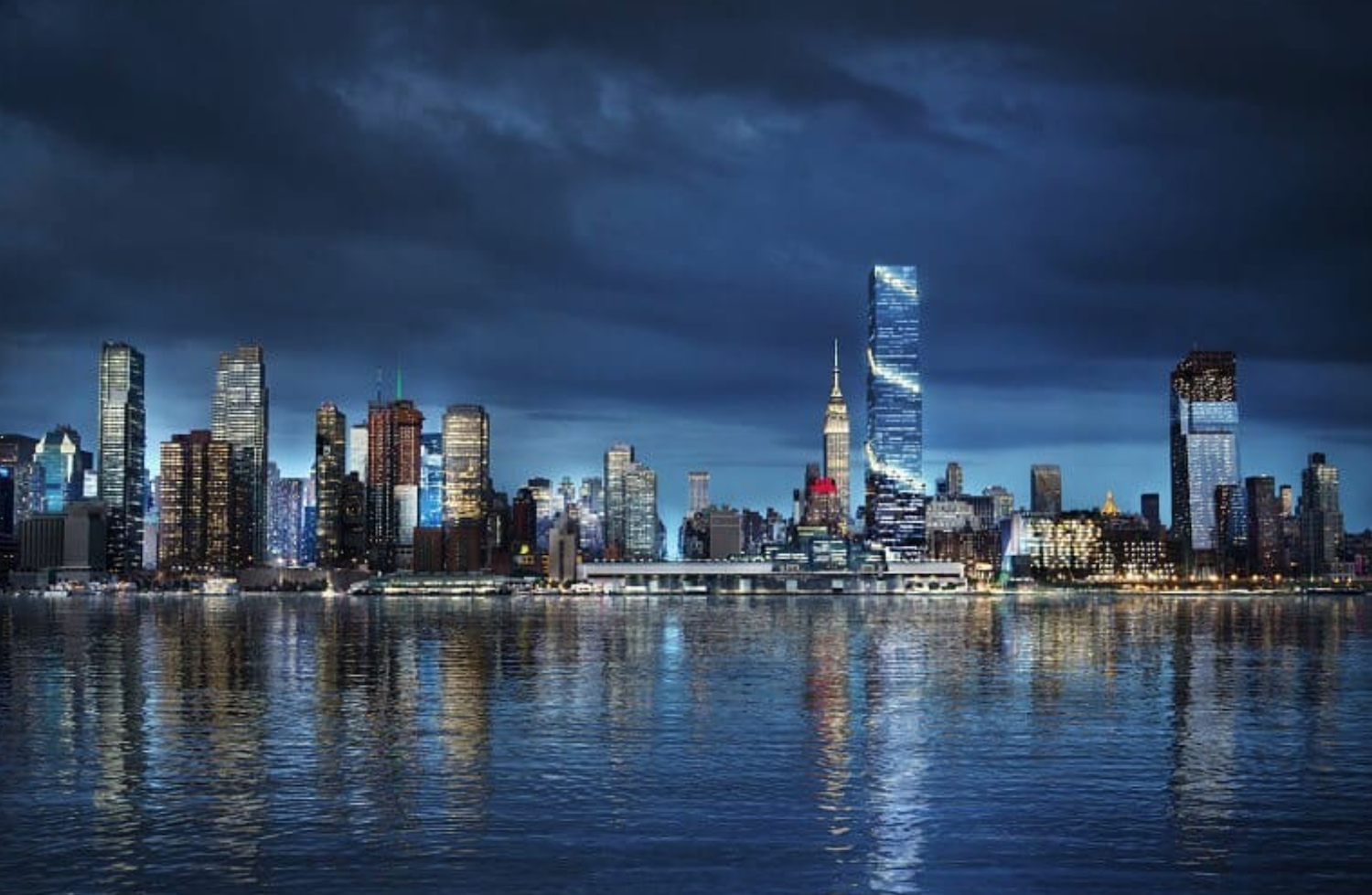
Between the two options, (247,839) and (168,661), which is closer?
(247,839)

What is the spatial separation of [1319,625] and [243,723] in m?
162

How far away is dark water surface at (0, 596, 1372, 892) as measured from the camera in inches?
1492

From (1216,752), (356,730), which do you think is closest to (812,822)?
(1216,752)

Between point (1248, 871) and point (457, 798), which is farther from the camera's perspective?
point (457, 798)

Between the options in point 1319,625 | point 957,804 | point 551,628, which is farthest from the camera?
point 1319,625

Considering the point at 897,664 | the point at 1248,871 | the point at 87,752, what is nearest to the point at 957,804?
the point at 1248,871

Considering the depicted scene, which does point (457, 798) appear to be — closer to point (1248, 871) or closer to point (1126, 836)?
point (1126, 836)

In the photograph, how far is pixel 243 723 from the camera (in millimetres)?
68188

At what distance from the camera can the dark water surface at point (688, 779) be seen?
37.9m

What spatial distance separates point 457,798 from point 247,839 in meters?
7.86

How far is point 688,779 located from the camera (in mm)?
51406

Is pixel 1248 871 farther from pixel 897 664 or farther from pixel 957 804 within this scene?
pixel 897 664

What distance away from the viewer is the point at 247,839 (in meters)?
41.4

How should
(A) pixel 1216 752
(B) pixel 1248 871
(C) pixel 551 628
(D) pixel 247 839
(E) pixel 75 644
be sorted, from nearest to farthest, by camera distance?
(B) pixel 1248 871 → (D) pixel 247 839 → (A) pixel 1216 752 → (E) pixel 75 644 → (C) pixel 551 628
